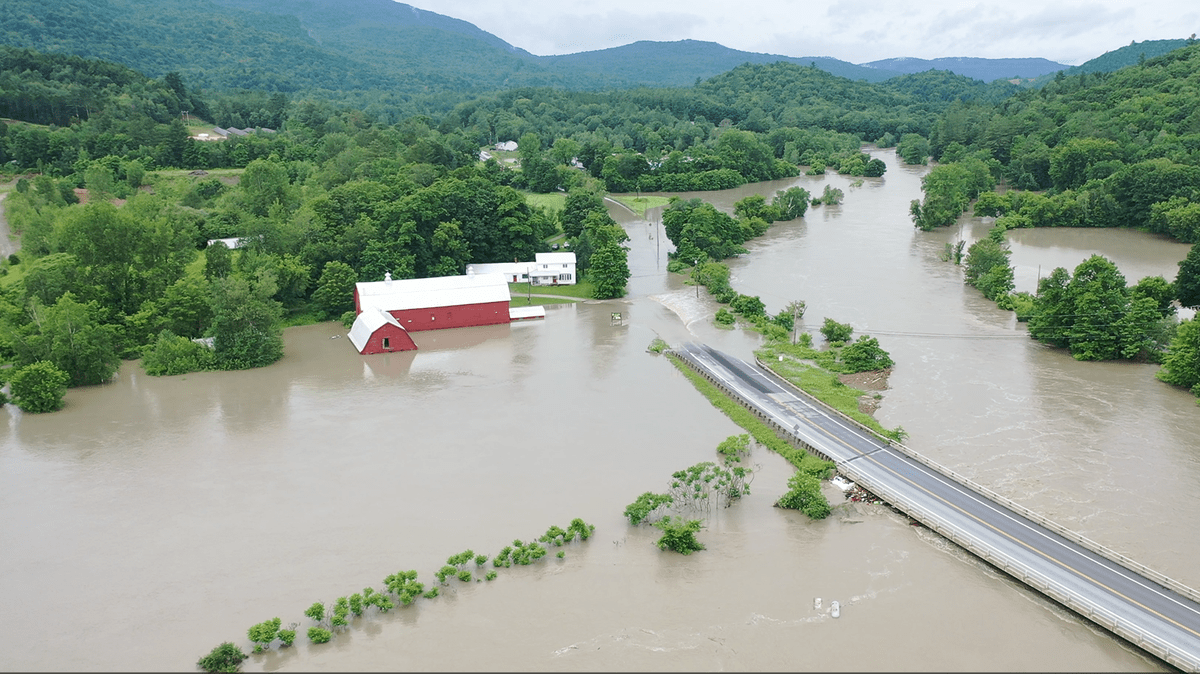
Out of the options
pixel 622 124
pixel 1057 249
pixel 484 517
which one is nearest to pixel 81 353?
pixel 484 517

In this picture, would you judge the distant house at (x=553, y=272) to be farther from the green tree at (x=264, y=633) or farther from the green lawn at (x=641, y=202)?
the green tree at (x=264, y=633)

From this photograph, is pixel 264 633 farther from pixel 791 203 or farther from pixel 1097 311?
pixel 791 203

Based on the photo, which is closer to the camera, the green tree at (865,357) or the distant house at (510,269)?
the green tree at (865,357)

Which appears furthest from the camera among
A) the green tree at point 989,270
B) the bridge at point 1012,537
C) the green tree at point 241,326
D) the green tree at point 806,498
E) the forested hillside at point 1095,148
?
the forested hillside at point 1095,148

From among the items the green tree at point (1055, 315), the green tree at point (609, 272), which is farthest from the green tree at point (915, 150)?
the green tree at point (1055, 315)

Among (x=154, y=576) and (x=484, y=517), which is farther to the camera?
(x=484, y=517)

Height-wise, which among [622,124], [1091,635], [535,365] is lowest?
[1091,635]

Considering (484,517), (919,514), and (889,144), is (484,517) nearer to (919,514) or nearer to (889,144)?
(919,514)

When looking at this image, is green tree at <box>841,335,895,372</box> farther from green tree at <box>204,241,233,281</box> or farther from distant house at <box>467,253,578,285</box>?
green tree at <box>204,241,233,281</box>
